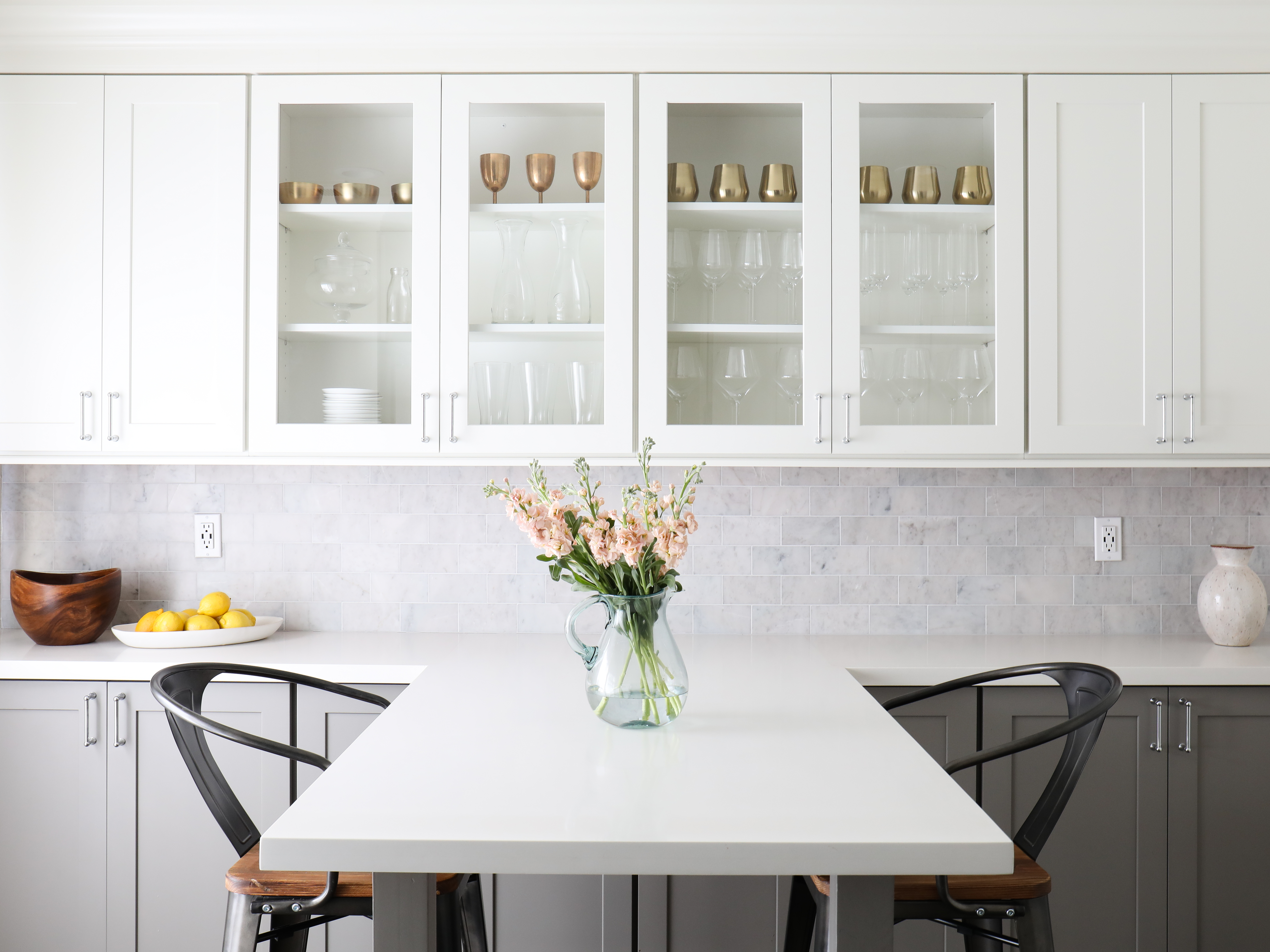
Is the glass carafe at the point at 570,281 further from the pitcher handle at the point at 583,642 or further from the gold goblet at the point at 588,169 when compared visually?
the pitcher handle at the point at 583,642

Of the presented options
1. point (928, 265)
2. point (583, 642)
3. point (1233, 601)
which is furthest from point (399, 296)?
point (1233, 601)

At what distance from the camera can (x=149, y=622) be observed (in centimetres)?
222

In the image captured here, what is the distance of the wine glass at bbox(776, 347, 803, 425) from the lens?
7.07 ft

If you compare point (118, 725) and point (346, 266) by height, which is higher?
point (346, 266)

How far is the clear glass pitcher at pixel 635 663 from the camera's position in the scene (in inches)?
55.6

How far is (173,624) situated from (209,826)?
1.64ft

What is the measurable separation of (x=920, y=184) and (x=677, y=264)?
619 mm

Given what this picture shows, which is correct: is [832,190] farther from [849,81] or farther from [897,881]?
[897,881]

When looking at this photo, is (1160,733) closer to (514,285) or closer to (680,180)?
(680,180)

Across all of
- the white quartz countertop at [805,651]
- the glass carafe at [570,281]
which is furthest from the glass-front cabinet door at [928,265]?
the glass carafe at [570,281]

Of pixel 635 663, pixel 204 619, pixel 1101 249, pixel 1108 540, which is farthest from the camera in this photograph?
pixel 1108 540

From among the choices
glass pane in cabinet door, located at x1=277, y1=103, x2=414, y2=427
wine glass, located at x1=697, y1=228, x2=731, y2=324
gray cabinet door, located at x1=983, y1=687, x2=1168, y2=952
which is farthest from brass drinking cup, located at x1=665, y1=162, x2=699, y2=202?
gray cabinet door, located at x1=983, y1=687, x2=1168, y2=952

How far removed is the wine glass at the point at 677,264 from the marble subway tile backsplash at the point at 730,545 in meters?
0.50

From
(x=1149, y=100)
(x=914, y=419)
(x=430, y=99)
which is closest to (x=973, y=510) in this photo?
(x=914, y=419)
